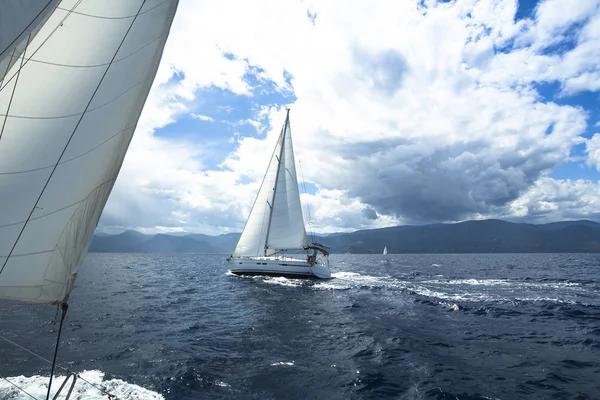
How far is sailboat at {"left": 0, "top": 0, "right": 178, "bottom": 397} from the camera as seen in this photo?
4.76 meters

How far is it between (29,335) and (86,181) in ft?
57.0

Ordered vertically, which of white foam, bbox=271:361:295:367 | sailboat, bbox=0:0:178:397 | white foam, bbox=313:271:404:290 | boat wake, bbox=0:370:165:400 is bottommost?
white foam, bbox=313:271:404:290

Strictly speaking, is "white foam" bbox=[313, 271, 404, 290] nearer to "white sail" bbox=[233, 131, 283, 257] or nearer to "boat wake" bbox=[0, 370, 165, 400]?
"white sail" bbox=[233, 131, 283, 257]

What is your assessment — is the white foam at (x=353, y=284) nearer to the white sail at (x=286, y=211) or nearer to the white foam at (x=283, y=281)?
the white foam at (x=283, y=281)

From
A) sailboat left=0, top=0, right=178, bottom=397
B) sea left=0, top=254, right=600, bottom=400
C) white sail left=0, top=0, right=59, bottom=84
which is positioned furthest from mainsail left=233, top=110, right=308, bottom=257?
white sail left=0, top=0, right=59, bottom=84

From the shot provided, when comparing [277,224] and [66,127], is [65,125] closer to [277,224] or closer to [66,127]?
[66,127]

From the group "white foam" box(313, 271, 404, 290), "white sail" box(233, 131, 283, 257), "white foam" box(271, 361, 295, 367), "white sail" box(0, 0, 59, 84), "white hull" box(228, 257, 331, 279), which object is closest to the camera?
"white sail" box(0, 0, 59, 84)

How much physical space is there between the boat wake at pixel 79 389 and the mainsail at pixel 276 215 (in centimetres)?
3365

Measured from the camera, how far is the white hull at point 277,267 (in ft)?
140

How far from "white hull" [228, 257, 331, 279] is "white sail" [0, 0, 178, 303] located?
3755 cm

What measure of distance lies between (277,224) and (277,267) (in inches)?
237

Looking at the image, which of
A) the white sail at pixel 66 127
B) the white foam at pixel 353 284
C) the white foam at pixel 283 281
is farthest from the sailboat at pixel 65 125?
the white foam at pixel 283 281

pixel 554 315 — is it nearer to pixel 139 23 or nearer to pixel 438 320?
pixel 438 320

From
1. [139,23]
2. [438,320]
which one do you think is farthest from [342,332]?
[139,23]
